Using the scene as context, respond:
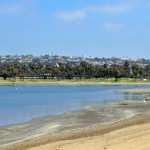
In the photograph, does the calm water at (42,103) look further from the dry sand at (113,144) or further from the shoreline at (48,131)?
the dry sand at (113,144)

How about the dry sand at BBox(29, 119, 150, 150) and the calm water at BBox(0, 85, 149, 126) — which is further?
the calm water at BBox(0, 85, 149, 126)

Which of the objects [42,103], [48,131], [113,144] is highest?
[113,144]

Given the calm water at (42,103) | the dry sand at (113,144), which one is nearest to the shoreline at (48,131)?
the dry sand at (113,144)

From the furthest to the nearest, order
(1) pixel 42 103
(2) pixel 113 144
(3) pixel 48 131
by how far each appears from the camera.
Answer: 1. (1) pixel 42 103
2. (3) pixel 48 131
3. (2) pixel 113 144

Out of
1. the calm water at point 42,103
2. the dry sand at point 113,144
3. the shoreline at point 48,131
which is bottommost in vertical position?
the calm water at point 42,103

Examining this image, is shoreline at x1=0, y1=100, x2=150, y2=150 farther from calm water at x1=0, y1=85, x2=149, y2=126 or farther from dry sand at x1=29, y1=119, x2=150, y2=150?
calm water at x1=0, y1=85, x2=149, y2=126

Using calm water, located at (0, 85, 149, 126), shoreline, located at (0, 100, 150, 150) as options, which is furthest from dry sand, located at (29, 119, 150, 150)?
calm water, located at (0, 85, 149, 126)

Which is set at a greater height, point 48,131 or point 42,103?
point 48,131

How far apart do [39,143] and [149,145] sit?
6.74 m

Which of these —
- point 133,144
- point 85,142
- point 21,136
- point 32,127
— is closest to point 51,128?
point 32,127

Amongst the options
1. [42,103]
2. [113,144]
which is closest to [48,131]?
[113,144]

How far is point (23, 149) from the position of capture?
69.5ft

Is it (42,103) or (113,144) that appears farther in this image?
(42,103)

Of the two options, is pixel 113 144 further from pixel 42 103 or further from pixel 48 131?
pixel 42 103
